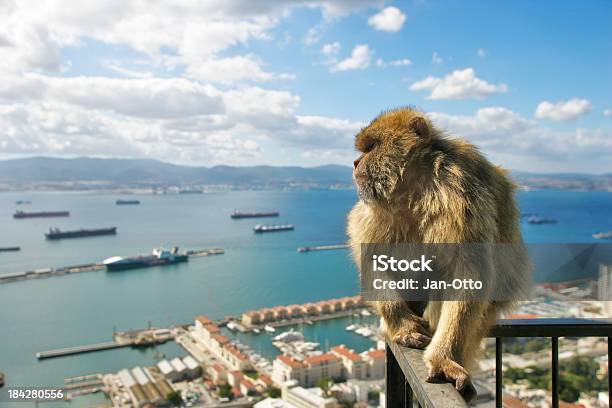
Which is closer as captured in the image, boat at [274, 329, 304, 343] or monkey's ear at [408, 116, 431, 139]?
monkey's ear at [408, 116, 431, 139]

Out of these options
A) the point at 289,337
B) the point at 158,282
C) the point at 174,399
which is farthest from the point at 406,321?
the point at 158,282

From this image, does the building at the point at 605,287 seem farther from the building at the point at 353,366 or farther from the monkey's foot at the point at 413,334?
the building at the point at 353,366

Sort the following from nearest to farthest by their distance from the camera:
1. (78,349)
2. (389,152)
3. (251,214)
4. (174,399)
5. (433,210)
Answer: (433,210), (389,152), (174,399), (78,349), (251,214)

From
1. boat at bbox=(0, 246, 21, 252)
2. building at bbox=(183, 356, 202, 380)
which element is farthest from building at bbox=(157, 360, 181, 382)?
boat at bbox=(0, 246, 21, 252)

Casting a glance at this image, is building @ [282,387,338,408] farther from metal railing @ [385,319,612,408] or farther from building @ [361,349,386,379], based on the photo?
metal railing @ [385,319,612,408]

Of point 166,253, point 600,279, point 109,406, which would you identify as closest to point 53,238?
point 166,253

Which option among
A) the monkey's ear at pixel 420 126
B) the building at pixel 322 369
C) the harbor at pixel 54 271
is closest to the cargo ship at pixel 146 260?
the harbor at pixel 54 271

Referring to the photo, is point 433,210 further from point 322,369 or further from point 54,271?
point 54,271

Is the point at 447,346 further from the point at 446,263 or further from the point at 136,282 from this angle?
the point at 136,282
